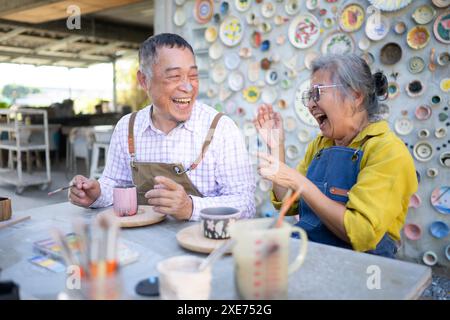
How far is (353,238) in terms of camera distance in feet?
4.86

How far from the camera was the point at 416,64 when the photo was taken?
128 inches

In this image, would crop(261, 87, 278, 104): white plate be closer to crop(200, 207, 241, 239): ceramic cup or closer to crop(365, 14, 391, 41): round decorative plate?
crop(365, 14, 391, 41): round decorative plate

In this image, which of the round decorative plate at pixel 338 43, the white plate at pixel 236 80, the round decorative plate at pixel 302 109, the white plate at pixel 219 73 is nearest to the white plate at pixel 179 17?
the white plate at pixel 219 73

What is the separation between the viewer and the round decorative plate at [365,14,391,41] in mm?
3340

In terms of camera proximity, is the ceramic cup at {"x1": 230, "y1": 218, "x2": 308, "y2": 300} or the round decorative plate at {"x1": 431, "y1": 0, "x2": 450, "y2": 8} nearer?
the ceramic cup at {"x1": 230, "y1": 218, "x2": 308, "y2": 300}

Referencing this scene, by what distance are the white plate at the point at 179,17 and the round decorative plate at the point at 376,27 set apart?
212 centimetres

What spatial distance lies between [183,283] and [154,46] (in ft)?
4.85

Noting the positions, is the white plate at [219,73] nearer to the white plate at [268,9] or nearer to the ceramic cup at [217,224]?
the white plate at [268,9]

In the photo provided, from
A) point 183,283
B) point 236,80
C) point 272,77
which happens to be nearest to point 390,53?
point 272,77

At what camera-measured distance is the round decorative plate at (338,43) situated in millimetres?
3527

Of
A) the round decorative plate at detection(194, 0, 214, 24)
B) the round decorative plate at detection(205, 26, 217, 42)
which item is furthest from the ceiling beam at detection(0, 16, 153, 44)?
the round decorative plate at detection(205, 26, 217, 42)

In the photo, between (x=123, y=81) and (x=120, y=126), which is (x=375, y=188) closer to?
(x=120, y=126)

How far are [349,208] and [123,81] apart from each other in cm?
1438
